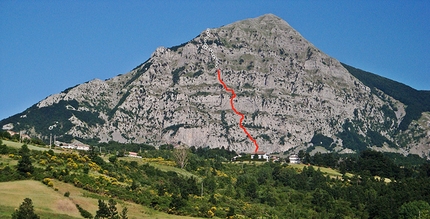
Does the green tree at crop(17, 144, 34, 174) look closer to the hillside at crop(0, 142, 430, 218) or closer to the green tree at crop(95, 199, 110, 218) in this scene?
the hillside at crop(0, 142, 430, 218)

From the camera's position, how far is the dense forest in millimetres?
113062

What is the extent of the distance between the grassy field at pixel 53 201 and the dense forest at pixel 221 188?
125 inches

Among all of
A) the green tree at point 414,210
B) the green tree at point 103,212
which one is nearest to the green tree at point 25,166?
the green tree at point 103,212

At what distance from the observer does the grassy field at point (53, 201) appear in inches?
3462

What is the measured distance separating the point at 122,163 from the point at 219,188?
23846mm


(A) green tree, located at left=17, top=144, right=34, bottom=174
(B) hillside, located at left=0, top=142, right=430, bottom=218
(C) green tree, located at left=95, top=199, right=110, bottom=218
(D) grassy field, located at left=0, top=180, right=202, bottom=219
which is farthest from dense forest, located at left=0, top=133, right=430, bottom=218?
(C) green tree, located at left=95, top=199, right=110, bottom=218

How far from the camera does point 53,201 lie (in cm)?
9450

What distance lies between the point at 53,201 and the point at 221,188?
72.0 m

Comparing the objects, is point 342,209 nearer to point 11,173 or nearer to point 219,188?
point 219,188

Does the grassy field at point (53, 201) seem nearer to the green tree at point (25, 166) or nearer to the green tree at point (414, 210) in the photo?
the green tree at point (25, 166)

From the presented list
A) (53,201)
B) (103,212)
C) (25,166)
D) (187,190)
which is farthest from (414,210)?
(53,201)

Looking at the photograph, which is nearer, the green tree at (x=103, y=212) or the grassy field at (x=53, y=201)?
the grassy field at (x=53, y=201)

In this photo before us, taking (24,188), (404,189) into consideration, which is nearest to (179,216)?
(24,188)

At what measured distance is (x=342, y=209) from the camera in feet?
499
